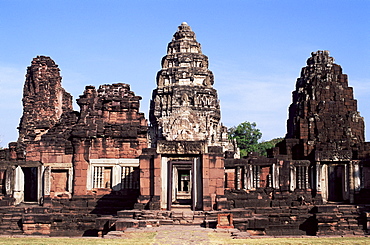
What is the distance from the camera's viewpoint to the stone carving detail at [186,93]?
1928 inches

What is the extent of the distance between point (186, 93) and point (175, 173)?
67.4 ft

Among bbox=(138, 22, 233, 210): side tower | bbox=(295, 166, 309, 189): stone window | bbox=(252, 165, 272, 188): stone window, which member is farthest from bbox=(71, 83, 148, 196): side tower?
bbox=(295, 166, 309, 189): stone window

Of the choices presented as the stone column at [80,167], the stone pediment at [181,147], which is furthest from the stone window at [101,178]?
the stone pediment at [181,147]

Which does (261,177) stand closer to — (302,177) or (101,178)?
(302,177)

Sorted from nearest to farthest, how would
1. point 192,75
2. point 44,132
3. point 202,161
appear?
point 202,161 < point 44,132 < point 192,75

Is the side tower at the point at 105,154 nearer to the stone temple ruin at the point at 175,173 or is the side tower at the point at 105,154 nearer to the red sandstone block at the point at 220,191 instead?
the stone temple ruin at the point at 175,173

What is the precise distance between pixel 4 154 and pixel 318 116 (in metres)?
16.3

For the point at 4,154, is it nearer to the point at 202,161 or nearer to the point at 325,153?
the point at 202,161

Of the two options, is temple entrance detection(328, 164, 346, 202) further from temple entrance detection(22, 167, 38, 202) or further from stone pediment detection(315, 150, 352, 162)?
temple entrance detection(22, 167, 38, 202)

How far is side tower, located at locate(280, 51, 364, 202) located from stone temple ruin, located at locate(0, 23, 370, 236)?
0.18ft

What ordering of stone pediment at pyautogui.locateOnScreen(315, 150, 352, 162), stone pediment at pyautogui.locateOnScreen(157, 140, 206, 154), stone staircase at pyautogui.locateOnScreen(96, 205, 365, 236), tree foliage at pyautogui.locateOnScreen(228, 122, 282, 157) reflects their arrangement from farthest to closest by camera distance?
tree foliage at pyautogui.locateOnScreen(228, 122, 282, 157)
stone pediment at pyautogui.locateOnScreen(315, 150, 352, 162)
stone pediment at pyautogui.locateOnScreen(157, 140, 206, 154)
stone staircase at pyautogui.locateOnScreen(96, 205, 365, 236)

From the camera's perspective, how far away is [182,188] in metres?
39.5

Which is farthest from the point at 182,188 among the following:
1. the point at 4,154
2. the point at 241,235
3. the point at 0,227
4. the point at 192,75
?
the point at 241,235

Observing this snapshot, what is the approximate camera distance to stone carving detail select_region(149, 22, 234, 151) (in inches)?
1928
